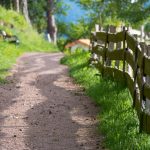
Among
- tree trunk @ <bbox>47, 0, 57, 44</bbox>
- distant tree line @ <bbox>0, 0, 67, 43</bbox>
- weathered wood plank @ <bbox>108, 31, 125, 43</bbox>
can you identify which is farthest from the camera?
tree trunk @ <bbox>47, 0, 57, 44</bbox>

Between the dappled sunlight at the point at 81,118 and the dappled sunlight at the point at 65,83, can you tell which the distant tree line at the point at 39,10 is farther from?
the dappled sunlight at the point at 81,118

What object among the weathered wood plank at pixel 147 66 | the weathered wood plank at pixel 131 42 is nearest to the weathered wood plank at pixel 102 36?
the weathered wood plank at pixel 131 42

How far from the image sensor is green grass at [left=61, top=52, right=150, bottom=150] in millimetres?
7605

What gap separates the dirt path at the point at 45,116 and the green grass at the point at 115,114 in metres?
0.22

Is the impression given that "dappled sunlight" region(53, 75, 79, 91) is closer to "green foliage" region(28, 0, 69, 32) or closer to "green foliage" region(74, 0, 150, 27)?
"green foliage" region(74, 0, 150, 27)

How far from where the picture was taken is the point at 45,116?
31.9ft

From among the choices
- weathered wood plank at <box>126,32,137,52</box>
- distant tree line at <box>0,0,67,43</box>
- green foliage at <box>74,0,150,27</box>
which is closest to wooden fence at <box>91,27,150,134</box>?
weathered wood plank at <box>126,32,137,52</box>

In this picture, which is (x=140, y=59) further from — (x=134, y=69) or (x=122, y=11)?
(x=122, y=11)

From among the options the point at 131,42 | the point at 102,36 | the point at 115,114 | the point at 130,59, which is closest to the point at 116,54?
the point at 130,59

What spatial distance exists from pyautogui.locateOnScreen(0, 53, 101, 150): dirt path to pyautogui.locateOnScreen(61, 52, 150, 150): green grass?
215 millimetres

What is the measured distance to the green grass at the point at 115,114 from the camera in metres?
7.61

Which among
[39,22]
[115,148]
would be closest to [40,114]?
[115,148]

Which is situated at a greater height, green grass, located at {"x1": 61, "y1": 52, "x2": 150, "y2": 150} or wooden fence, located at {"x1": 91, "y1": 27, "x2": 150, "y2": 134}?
wooden fence, located at {"x1": 91, "y1": 27, "x2": 150, "y2": 134}

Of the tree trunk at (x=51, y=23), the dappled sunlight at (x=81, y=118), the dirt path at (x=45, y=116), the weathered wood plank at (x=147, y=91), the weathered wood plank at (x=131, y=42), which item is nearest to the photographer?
the weathered wood plank at (x=147, y=91)
